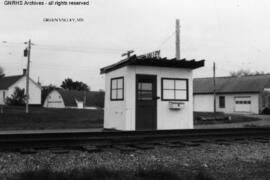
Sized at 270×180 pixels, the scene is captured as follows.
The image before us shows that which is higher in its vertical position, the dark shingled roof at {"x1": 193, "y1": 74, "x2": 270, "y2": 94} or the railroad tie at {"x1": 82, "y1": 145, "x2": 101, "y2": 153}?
the dark shingled roof at {"x1": 193, "y1": 74, "x2": 270, "y2": 94}

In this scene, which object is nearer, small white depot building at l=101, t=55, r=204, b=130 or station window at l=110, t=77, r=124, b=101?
small white depot building at l=101, t=55, r=204, b=130

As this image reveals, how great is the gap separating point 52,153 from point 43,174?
83.9 inches

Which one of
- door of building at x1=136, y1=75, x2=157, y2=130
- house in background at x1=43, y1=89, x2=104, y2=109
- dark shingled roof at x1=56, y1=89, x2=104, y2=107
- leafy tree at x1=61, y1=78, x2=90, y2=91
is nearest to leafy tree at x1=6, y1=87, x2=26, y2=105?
house in background at x1=43, y1=89, x2=104, y2=109

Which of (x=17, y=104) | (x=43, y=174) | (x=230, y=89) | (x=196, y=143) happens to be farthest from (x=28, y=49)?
(x=43, y=174)

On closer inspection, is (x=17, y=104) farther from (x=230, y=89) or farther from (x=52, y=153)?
(x=52, y=153)

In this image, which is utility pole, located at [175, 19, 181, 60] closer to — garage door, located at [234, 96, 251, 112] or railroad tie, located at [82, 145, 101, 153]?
railroad tie, located at [82, 145, 101, 153]

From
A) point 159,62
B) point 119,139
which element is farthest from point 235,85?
point 119,139

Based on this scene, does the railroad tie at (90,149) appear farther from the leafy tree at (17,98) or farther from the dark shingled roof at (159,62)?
the leafy tree at (17,98)

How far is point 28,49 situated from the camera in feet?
127

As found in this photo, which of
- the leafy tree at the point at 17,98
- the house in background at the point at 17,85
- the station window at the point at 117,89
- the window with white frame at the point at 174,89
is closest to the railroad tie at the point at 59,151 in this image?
the station window at the point at 117,89

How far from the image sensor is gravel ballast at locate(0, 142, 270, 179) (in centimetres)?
570

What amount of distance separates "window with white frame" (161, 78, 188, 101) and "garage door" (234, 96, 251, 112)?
106ft

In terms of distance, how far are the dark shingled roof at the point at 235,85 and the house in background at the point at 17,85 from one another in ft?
110

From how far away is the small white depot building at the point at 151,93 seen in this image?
12.7 metres
